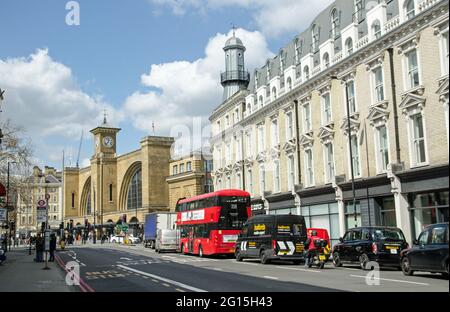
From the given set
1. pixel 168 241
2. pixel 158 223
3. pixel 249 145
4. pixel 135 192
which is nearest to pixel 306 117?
pixel 249 145

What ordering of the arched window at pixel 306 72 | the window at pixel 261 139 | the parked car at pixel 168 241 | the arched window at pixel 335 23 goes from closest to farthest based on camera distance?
the arched window at pixel 335 23 < the arched window at pixel 306 72 < the parked car at pixel 168 241 < the window at pixel 261 139

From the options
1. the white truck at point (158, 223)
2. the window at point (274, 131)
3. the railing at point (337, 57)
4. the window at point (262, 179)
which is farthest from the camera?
the white truck at point (158, 223)

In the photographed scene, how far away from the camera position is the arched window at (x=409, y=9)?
26.7 metres

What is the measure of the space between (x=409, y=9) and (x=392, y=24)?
3.67 ft

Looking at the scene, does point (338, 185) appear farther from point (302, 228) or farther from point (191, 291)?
point (191, 291)

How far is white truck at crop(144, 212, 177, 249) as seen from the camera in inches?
1988

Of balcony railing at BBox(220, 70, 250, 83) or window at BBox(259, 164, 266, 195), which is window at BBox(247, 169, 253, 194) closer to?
window at BBox(259, 164, 266, 195)

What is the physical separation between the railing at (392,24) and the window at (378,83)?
2.19m

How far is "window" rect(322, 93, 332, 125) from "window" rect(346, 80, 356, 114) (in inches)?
100

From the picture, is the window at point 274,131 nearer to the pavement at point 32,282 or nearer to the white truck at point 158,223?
the white truck at point 158,223

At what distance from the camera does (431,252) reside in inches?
669

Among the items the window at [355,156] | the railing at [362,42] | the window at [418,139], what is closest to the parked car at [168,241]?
the window at [355,156]

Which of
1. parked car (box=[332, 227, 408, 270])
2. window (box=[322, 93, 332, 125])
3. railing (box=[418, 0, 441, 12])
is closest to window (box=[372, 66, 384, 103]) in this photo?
railing (box=[418, 0, 441, 12])

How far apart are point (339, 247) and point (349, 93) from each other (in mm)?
11267
